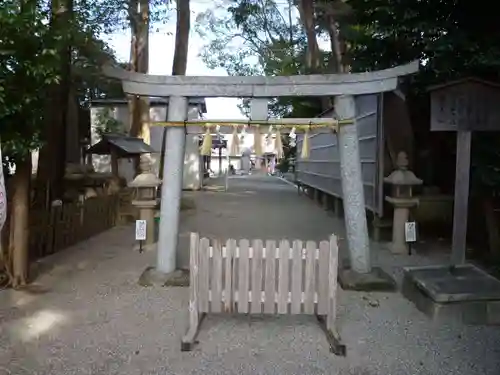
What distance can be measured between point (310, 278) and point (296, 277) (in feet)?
0.42

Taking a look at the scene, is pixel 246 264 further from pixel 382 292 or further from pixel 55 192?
pixel 55 192

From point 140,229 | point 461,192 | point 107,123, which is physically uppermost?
point 107,123

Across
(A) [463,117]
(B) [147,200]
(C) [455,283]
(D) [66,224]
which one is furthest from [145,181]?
(C) [455,283]

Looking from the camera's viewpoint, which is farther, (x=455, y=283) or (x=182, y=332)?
(x=455, y=283)

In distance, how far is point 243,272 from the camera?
15.3 feet

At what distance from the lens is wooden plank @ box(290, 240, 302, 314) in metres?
4.62

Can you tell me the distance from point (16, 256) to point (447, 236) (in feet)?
26.1

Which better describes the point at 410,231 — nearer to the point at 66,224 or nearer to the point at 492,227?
the point at 492,227

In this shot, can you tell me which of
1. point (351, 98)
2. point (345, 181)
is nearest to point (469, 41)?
point (351, 98)

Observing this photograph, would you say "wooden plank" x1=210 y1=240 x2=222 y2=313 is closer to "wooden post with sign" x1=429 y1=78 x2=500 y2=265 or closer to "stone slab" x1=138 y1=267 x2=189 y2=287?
"stone slab" x1=138 y1=267 x2=189 y2=287

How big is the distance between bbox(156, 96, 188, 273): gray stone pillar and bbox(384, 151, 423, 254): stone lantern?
4011mm

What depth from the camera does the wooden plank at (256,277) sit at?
466 cm

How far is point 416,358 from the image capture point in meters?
4.37

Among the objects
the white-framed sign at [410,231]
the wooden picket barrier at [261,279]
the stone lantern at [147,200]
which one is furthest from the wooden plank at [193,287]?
the stone lantern at [147,200]
